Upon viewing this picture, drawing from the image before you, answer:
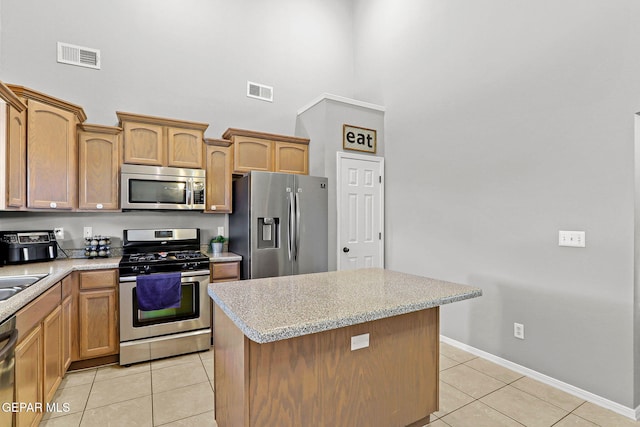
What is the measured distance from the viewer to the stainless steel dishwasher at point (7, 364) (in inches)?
58.2

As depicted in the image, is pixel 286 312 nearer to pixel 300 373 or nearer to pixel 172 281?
pixel 300 373

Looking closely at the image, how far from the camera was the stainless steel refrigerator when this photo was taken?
352 centimetres

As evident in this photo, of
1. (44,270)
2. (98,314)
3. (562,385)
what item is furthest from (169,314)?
(562,385)

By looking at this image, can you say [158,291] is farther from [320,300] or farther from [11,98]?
[320,300]

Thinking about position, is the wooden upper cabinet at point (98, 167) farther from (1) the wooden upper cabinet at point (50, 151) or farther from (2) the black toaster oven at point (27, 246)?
(2) the black toaster oven at point (27, 246)

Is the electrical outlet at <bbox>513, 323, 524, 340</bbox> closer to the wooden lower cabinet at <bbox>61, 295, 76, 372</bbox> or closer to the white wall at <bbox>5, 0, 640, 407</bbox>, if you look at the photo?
the white wall at <bbox>5, 0, 640, 407</bbox>

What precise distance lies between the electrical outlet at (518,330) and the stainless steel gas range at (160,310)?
282 cm

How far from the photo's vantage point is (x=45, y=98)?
283 cm

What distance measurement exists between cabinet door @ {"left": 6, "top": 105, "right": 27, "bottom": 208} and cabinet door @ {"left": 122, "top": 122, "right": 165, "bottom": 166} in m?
0.78

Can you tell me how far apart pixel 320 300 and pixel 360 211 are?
2.60 metres

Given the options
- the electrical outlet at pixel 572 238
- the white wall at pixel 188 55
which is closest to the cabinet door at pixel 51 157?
the white wall at pixel 188 55

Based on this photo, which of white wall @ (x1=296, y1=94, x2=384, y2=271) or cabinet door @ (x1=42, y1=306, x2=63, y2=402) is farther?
white wall @ (x1=296, y1=94, x2=384, y2=271)

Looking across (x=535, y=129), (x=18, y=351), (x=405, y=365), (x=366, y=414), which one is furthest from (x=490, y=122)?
(x=18, y=351)

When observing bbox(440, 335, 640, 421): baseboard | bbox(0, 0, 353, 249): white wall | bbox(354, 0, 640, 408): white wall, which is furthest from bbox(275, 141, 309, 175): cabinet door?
bbox(440, 335, 640, 421): baseboard
